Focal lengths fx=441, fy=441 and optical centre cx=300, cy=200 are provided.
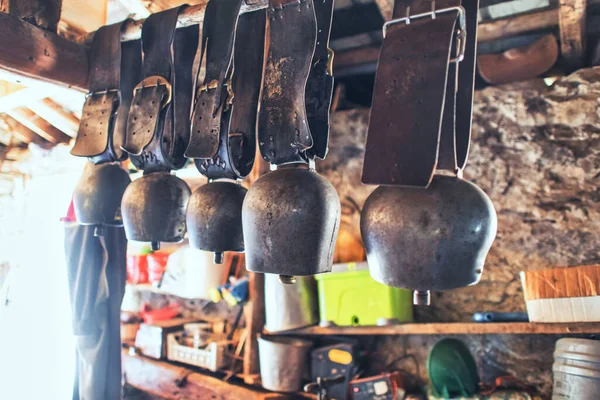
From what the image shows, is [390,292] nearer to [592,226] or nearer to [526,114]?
[592,226]

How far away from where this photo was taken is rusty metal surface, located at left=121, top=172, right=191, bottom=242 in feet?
3.99

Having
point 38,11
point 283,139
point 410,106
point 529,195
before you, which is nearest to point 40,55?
point 38,11

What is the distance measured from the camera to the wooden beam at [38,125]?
409 centimetres

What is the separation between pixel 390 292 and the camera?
248 centimetres

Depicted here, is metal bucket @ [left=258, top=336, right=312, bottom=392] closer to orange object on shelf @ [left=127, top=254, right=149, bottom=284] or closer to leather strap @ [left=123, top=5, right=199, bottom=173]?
orange object on shelf @ [left=127, top=254, right=149, bottom=284]

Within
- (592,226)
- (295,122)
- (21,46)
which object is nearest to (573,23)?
(592,226)

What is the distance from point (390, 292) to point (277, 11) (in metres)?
1.80

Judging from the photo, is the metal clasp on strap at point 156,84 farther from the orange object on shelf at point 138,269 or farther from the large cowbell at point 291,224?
the orange object on shelf at point 138,269

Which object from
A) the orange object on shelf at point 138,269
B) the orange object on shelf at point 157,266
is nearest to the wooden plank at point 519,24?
the orange object on shelf at point 157,266

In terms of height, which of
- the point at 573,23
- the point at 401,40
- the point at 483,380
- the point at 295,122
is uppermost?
the point at 573,23

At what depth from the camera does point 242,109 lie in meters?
1.15

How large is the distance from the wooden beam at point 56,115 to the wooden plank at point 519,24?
3218 mm

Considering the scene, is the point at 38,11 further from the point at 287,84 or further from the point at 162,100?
the point at 287,84

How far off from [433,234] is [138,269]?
134 inches
